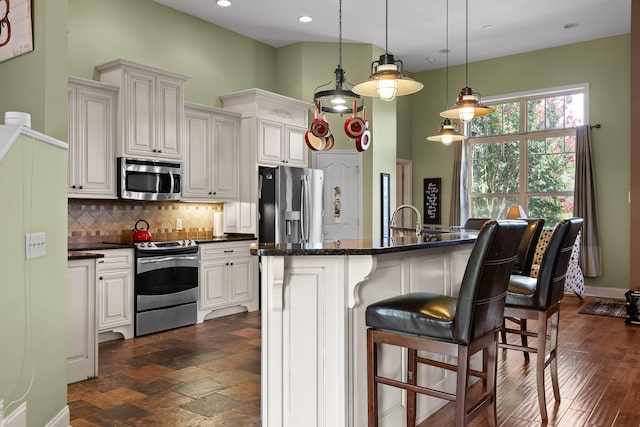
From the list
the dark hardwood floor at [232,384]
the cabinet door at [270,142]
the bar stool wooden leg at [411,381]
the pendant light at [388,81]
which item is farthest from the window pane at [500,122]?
the bar stool wooden leg at [411,381]

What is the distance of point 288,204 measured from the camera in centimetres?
618

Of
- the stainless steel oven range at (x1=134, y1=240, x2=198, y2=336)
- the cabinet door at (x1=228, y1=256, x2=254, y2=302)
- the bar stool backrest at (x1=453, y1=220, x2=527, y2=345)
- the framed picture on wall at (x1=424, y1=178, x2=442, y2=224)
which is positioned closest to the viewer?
the bar stool backrest at (x1=453, y1=220, x2=527, y2=345)

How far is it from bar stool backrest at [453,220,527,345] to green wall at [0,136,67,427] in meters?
1.84

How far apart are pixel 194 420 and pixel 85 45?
154 inches

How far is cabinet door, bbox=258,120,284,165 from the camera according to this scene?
611cm

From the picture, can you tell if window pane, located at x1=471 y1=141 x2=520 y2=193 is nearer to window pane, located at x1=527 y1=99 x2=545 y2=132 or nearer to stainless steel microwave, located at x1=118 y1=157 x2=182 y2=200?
window pane, located at x1=527 y1=99 x2=545 y2=132

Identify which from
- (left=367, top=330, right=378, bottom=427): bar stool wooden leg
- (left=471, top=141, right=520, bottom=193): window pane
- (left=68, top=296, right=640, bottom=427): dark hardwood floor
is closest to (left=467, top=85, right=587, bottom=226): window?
(left=471, top=141, right=520, bottom=193): window pane

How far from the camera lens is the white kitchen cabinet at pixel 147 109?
4879 mm

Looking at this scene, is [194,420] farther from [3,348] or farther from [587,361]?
[587,361]

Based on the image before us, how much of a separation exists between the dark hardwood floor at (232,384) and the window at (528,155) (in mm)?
2993

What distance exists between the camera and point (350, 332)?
2.43m

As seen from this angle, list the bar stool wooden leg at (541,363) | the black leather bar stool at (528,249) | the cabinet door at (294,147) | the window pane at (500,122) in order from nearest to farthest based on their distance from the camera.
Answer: the bar stool wooden leg at (541,363) < the black leather bar stool at (528,249) < the cabinet door at (294,147) < the window pane at (500,122)

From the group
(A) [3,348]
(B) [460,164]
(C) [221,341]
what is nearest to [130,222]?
(C) [221,341]

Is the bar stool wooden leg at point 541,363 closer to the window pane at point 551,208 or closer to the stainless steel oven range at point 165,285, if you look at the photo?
the stainless steel oven range at point 165,285
